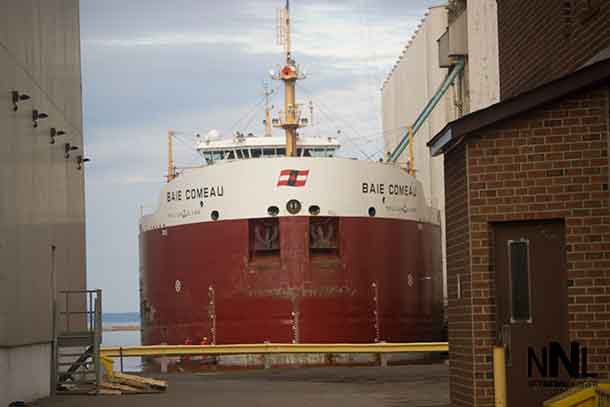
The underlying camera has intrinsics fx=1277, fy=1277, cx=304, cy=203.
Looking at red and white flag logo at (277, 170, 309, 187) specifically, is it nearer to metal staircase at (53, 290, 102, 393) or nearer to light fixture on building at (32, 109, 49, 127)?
metal staircase at (53, 290, 102, 393)

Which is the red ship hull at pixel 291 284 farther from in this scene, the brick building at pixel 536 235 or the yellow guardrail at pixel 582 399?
the yellow guardrail at pixel 582 399

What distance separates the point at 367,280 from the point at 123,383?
13.3 metres

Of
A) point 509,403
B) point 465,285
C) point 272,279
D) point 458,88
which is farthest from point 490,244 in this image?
point 458,88

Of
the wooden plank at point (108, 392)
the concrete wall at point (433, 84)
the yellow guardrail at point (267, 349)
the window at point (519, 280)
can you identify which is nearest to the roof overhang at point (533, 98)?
the window at point (519, 280)

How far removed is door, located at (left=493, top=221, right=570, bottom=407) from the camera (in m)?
12.5

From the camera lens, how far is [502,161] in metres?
12.8

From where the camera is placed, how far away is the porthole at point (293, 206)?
3381 cm

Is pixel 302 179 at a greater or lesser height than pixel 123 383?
greater

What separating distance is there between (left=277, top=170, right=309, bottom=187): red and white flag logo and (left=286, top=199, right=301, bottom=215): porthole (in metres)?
0.47

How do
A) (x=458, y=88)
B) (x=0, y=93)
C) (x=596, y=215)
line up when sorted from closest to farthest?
(x=596, y=215) → (x=0, y=93) → (x=458, y=88)

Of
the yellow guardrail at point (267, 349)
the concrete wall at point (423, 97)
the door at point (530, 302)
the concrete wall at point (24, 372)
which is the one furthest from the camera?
the concrete wall at point (423, 97)

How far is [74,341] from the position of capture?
2138cm

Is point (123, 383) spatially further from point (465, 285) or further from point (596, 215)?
point (596, 215)

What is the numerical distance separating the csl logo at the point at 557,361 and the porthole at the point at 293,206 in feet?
70.2
